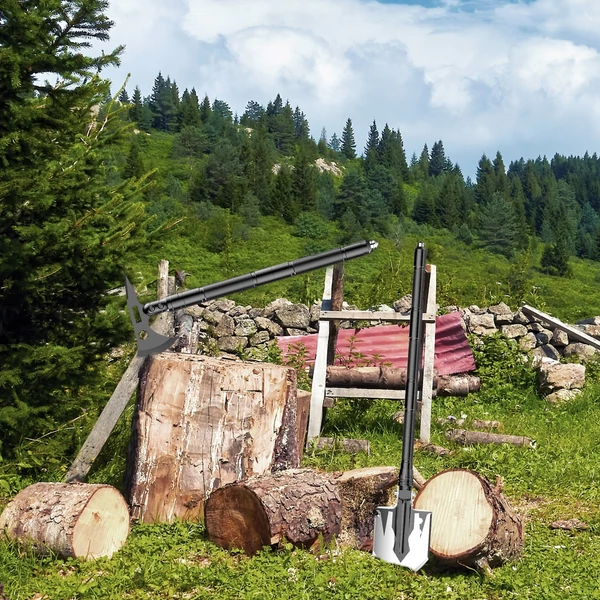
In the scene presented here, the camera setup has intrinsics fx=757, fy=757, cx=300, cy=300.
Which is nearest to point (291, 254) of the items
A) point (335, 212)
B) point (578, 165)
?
point (335, 212)

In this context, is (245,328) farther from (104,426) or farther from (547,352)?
(104,426)

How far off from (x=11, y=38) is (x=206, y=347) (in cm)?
697

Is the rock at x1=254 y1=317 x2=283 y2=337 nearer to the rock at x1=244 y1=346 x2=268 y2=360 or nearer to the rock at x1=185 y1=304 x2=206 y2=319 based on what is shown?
the rock at x1=244 y1=346 x2=268 y2=360

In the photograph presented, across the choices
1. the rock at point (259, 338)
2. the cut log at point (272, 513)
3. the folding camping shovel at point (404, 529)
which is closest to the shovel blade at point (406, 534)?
the folding camping shovel at point (404, 529)

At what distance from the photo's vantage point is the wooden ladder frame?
25.1 feet

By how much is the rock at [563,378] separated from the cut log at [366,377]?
9.26ft

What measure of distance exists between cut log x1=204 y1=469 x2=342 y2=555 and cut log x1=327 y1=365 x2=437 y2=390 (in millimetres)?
3363

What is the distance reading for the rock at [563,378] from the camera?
389 inches

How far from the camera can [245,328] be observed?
43.8 ft

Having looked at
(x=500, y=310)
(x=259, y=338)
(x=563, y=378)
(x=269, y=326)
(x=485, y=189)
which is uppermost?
(x=485, y=189)

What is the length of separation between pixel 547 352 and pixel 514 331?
618mm

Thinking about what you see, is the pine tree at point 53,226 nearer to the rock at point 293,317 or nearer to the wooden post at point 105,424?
the wooden post at point 105,424

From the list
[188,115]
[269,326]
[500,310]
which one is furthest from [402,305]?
[188,115]

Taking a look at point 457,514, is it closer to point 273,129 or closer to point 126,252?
point 126,252
